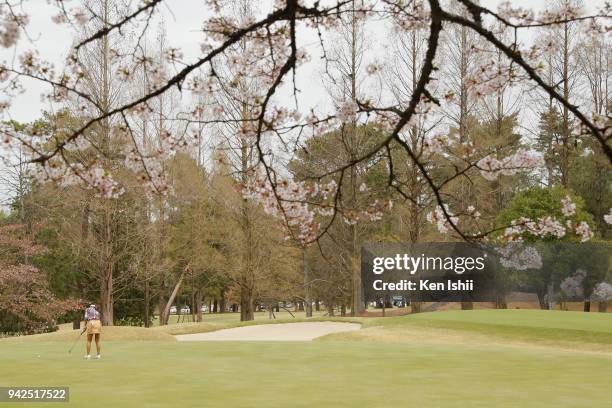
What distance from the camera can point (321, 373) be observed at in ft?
44.6

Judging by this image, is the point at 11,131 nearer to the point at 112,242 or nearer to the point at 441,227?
the point at 441,227

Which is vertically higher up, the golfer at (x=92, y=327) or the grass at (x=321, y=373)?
the golfer at (x=92, y=327)

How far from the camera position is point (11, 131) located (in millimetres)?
5816

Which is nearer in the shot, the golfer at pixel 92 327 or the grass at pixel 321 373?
the grass at pixel 321 373

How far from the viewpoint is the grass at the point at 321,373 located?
10508 mm

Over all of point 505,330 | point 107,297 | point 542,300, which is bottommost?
point 505,330

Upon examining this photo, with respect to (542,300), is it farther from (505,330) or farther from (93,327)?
(93,327)

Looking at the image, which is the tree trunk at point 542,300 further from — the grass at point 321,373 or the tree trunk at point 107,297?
the tree trunk at point 107,297

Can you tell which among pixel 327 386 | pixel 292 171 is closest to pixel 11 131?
pixel 327 386

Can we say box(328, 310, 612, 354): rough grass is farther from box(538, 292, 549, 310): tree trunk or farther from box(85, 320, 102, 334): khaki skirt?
box(85, 320, 102, 334): khaki skirt

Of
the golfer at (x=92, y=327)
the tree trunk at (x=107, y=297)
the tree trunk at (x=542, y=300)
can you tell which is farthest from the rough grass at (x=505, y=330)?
the tree trunk at (x=107, y=297)

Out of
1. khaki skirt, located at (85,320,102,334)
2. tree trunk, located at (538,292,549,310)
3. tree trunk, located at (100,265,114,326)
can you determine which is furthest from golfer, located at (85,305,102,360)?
tree trunk, located at (538,292,549,310)

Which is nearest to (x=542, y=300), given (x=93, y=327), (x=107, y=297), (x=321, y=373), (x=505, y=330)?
(x=505, y=330)

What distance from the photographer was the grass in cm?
1051
